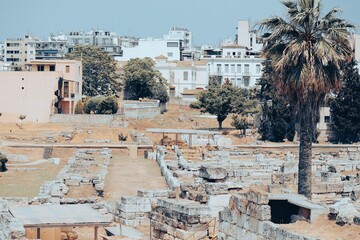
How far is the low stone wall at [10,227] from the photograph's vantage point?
58.8 feet

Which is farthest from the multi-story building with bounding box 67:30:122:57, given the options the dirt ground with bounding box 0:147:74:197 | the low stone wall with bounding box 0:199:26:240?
the low stone wall with bounding box 0:199:26:240

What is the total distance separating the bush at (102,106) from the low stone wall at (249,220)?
60176mm

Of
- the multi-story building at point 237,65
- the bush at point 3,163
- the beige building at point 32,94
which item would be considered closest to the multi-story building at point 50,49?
the multi-story building at point 237,65

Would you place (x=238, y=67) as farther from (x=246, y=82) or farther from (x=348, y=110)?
(x=348, y=110)

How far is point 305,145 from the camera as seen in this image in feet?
85.6

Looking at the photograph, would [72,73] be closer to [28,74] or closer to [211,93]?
[28,74]

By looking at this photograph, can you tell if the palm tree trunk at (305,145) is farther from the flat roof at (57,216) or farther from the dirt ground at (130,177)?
the dirt ground at (130,177)

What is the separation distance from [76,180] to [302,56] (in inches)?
610

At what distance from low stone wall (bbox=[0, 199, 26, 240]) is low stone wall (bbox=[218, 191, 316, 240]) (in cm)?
405

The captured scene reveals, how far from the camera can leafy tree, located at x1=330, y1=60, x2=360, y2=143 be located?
6794 cm

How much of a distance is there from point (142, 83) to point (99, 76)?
6733mm

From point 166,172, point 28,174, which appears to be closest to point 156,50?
point 28,174

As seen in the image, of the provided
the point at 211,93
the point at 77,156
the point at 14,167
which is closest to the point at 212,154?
the point at 77,156

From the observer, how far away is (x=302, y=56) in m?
24.8
